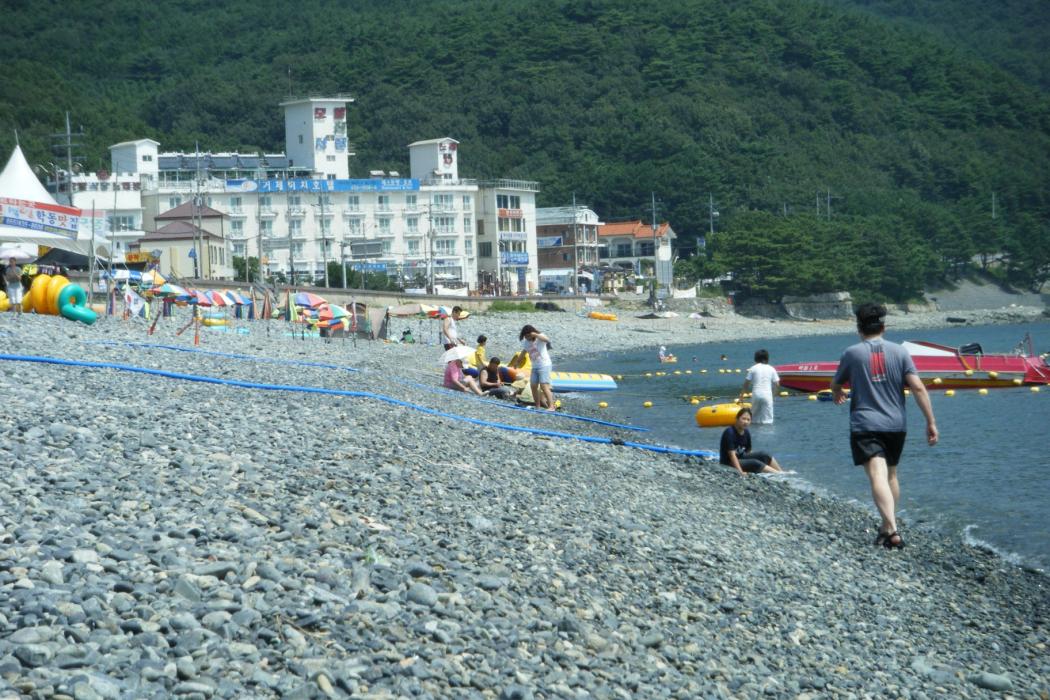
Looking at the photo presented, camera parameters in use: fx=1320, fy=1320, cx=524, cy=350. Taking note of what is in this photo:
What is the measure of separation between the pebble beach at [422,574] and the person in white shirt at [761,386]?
677 centimetres

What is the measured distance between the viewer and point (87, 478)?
9.19 metres

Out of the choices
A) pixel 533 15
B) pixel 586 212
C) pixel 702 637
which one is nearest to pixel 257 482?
pixel 702 637

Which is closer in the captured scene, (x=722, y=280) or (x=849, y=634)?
(x=849, y=634)

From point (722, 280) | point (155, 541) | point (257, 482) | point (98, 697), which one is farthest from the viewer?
point (722, 280)

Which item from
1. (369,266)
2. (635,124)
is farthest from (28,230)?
(635,124)

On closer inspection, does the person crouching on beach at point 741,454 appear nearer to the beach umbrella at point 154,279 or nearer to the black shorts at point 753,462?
the black shorts at point 753,462

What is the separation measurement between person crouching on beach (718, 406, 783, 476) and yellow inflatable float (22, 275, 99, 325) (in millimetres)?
17930

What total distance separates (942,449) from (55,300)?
19.5 metres

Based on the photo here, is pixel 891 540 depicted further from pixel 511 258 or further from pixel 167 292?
pixel 511 258

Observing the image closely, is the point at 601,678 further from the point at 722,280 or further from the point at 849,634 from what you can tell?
the point at 722,280

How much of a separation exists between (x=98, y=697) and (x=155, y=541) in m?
2.29

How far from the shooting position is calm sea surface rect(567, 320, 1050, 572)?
15.3m

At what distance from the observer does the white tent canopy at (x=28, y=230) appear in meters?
31.9

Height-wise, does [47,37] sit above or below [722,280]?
above
